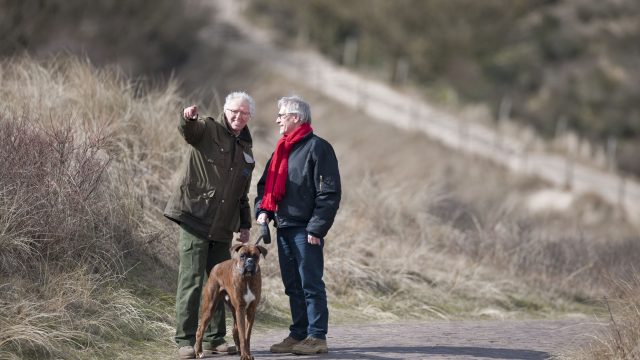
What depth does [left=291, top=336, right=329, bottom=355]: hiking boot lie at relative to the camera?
928 centimetres

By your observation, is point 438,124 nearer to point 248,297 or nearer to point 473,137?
point 473,137

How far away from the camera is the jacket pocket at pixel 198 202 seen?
911cm

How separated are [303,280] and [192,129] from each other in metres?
1.45

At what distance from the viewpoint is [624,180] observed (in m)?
38.1

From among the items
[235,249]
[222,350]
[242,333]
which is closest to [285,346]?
[222,350]

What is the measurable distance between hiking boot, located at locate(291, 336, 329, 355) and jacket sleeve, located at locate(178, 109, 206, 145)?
5.74 feet

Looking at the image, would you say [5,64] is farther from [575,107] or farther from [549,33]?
[549,33]

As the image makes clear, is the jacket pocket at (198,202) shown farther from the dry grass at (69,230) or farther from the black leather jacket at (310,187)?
the dry grass at (69,230)

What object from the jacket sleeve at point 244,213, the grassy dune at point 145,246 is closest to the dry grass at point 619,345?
the grassy dune at point 145,246

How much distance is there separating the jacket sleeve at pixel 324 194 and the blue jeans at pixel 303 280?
0.58 feet

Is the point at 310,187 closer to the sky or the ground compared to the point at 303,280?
closer to the sky

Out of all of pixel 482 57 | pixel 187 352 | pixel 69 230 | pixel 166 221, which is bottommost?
pixel 187 352

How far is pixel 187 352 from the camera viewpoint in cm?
914

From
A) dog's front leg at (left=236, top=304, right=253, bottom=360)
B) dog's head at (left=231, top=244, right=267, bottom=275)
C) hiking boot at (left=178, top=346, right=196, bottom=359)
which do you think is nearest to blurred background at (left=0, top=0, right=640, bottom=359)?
hiking boot at (left=178, top=346, right=196, bottom=359)
